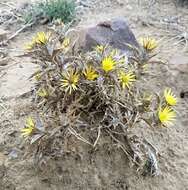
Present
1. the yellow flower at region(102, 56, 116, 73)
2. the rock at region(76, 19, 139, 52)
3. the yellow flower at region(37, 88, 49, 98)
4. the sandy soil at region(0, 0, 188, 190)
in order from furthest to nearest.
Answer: the rock at region(76, 19, 139, 52) < the sandy soil at region(0, 0, 188, 190) < the yellow flower at region(37, 88, 49, 98) < the yellow flower at region(102, 56, 116, 73)

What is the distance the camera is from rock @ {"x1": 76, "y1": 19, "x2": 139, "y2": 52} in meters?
3.72

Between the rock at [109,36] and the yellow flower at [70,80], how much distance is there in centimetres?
114

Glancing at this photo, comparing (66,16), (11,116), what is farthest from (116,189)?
(66,16)

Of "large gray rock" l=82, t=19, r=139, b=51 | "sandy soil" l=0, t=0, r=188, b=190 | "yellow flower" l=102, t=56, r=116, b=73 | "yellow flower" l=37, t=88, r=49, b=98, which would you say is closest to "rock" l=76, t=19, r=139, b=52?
"large gray rock" l=82, t=19, r=139, b=51

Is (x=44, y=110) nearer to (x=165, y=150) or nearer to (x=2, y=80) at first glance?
(x=165, y=150)

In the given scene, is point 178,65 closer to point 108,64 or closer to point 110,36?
point 110,36

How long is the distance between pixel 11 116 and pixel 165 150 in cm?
100

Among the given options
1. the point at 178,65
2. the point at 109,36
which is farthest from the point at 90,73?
the point at 178,65

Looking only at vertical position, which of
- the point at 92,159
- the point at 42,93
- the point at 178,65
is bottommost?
the point at 178,65

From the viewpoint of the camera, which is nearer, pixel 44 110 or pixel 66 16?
pixel 44 110

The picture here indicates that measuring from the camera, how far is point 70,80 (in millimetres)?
2543

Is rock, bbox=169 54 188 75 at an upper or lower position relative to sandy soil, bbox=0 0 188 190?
lower

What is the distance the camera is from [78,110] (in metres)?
2.67

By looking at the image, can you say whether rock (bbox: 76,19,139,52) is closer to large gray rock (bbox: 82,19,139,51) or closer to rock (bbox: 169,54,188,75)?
large gray rock (bbox: 82,19,139,51)
